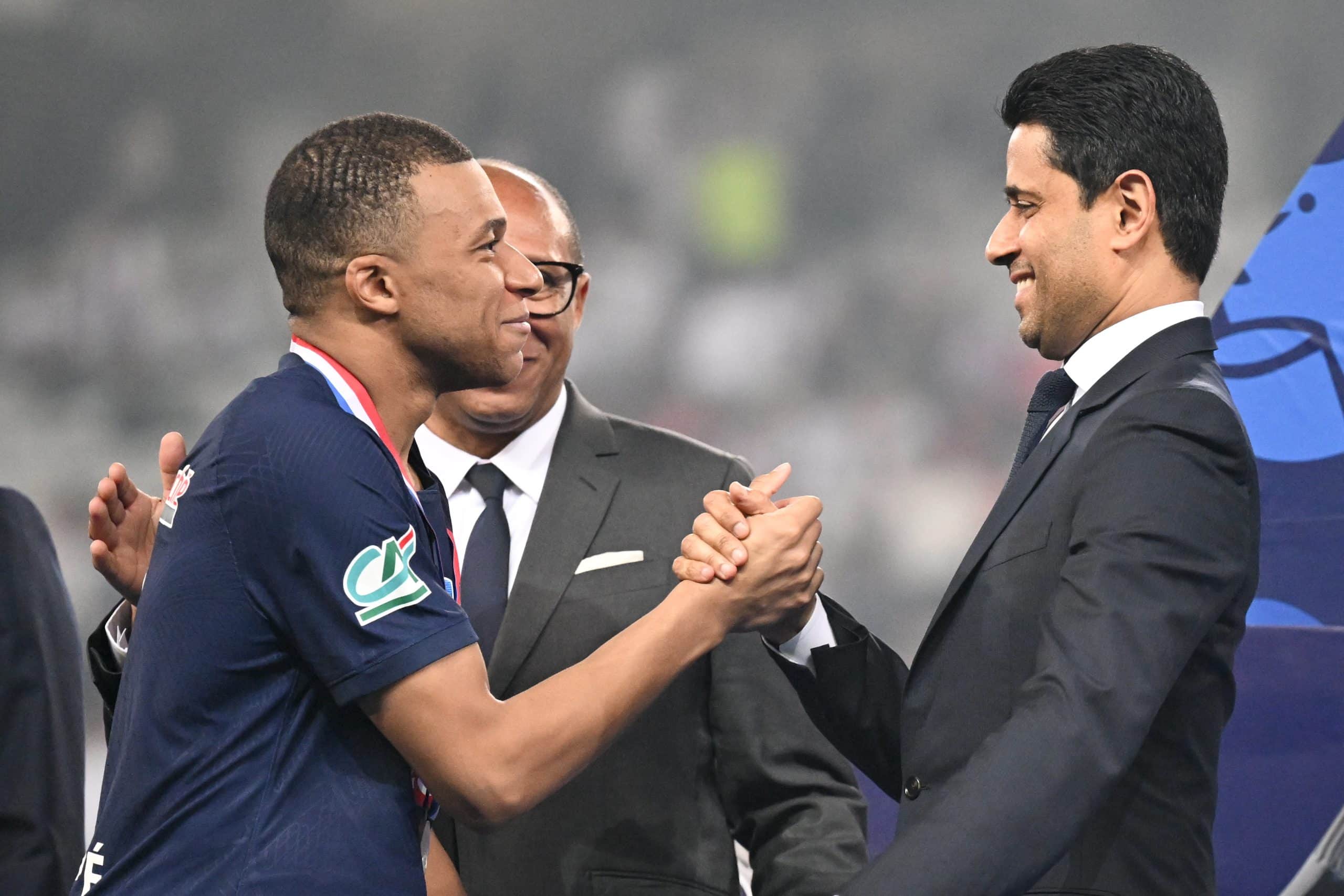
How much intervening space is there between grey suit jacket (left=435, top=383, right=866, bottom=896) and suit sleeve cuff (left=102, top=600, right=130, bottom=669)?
52 cm

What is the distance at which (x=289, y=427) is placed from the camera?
4.52 ft

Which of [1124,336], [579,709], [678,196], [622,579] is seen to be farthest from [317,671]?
[678,196]

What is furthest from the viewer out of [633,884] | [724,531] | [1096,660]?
[633,884]

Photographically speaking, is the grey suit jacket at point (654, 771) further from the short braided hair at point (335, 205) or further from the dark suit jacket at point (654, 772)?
the short braided hair at point (335, 205)

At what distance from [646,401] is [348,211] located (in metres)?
1.71

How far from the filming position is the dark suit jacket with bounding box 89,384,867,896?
2.03 metres

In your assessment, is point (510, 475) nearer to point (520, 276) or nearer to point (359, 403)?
point (520, 276)

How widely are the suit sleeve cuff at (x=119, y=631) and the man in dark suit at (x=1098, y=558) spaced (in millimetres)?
787

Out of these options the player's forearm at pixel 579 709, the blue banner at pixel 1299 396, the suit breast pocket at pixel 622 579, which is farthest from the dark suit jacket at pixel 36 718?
the blue banner at pixel 1299 396

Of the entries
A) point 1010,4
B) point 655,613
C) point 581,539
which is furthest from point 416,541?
point 1010,4

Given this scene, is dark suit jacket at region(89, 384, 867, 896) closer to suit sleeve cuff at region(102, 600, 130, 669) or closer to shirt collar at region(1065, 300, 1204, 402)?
suit sleeve cuff at region(102, 600, 130, 669)

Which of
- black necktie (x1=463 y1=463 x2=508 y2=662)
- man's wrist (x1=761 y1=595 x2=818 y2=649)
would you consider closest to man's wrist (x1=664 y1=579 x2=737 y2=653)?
man's wrist (x1=761 y1=595 x2=818 y2=649)

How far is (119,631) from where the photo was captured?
1.92 meters

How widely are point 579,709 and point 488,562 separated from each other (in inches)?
28.5
